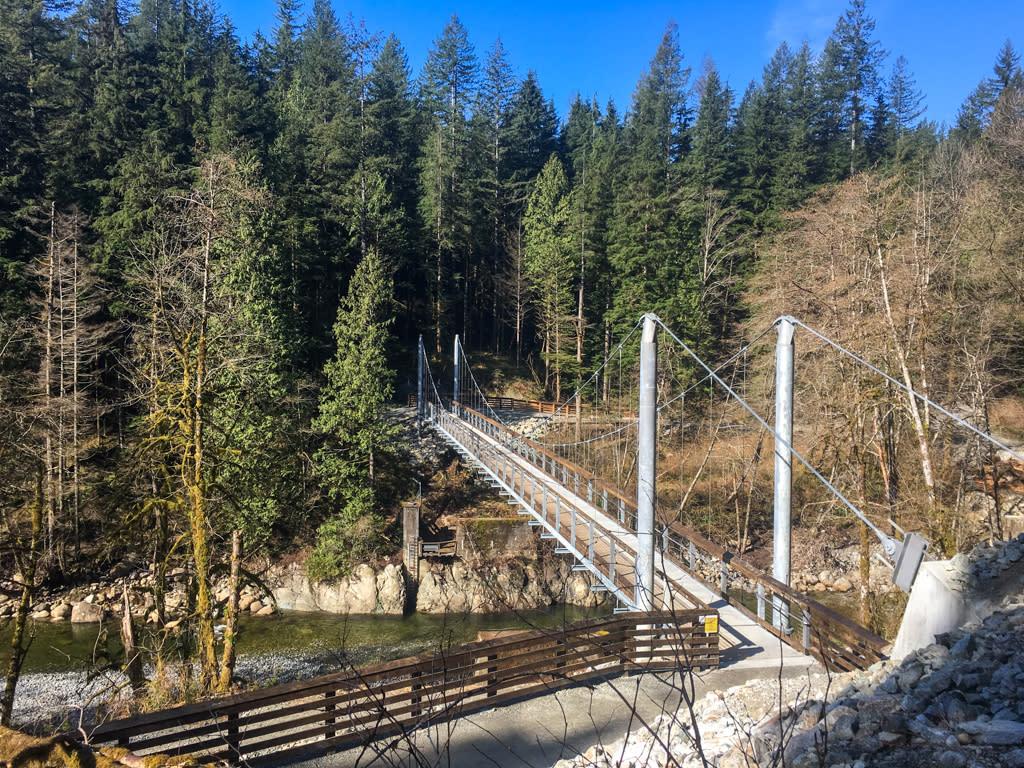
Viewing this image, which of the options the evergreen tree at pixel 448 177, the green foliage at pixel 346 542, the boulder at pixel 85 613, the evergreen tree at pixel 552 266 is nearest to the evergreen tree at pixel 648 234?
the evergreen tree at pixel 552 266

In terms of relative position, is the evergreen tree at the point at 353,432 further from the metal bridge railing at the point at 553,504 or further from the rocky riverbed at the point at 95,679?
the rocky riverbed at the point at 95,679

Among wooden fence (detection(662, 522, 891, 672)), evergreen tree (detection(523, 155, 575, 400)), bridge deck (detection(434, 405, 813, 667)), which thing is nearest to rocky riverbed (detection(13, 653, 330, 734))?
Answer: bridge deck (detection(434, 405, 813, 667))

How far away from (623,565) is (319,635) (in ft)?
28.9

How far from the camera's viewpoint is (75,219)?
15289 millimetres

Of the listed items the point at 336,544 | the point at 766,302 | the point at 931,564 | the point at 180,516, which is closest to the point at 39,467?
the point at 180,516

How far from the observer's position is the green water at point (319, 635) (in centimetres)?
1284

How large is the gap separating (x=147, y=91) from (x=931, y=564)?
25.9 metres

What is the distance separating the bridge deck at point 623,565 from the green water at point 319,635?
2.83 meters

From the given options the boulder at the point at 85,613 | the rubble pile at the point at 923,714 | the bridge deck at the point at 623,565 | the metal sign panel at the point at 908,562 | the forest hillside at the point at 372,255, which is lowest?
the boulder at the point at 85,613

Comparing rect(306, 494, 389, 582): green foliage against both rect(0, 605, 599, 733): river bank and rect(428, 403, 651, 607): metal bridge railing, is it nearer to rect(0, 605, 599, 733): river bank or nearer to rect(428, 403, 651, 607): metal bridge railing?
rect(0, 605, 599, 733): river bank

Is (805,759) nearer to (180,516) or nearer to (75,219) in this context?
(180,516)

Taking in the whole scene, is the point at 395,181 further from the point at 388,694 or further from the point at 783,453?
the point at 388,694

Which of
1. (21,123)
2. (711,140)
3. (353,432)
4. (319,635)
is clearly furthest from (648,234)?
(21,123)

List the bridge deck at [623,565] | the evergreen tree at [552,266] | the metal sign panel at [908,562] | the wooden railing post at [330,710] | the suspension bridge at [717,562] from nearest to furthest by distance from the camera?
the metal sign panel at [908,562]
the wooden railing post at [330,710]
the suspension bridge at [717,562]
the bridge deck at [623,565]
the evergreen tree at [552,266]
